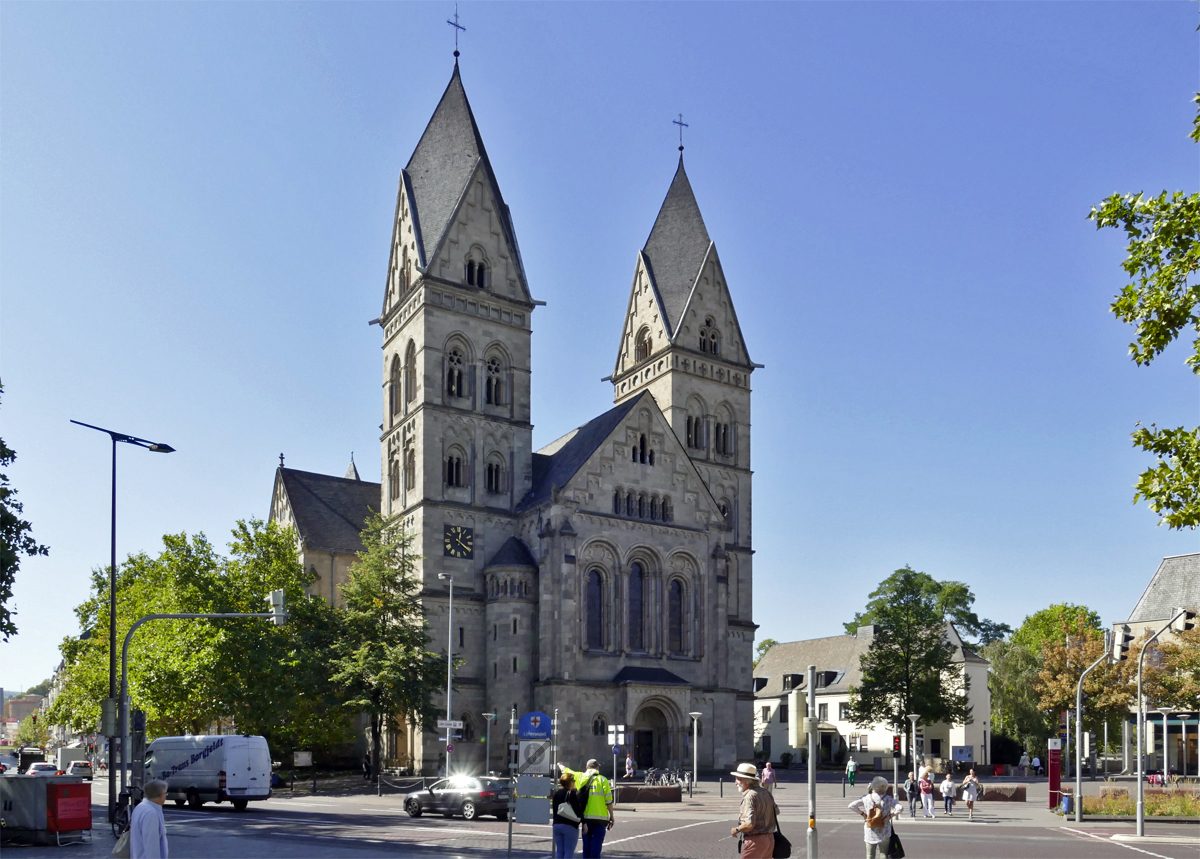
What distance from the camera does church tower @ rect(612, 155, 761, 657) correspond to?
70.1 m

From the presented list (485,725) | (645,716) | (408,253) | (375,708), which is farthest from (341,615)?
A: (408,253)

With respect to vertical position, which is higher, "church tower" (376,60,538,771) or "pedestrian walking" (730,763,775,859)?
"church tower" (376,60,538,771)

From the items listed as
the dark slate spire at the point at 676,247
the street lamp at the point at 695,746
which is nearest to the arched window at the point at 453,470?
the street lamp at the point at 695,746

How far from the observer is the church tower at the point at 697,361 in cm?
7012

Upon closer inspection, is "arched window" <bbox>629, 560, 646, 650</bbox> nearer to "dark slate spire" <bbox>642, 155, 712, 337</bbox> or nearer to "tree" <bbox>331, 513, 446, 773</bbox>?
"tree" <bbox>331, 513, 446, 773</bbox>

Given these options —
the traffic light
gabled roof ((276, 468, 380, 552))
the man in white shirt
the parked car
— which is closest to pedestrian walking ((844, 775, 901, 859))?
the man in white shirt

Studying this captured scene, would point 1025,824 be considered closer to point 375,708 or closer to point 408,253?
point 375,708

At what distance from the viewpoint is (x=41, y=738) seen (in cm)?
17200


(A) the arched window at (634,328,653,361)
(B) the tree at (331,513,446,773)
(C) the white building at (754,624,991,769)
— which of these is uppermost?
(A) the arched window at (634,328,653,361)

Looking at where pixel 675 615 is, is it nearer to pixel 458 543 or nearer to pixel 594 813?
pixel 458 543

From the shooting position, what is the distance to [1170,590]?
7538 cm

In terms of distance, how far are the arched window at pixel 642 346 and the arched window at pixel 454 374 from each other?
1488 centimetres

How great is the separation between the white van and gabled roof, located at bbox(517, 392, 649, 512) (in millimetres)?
25236

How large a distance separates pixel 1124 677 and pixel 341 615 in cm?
4253
